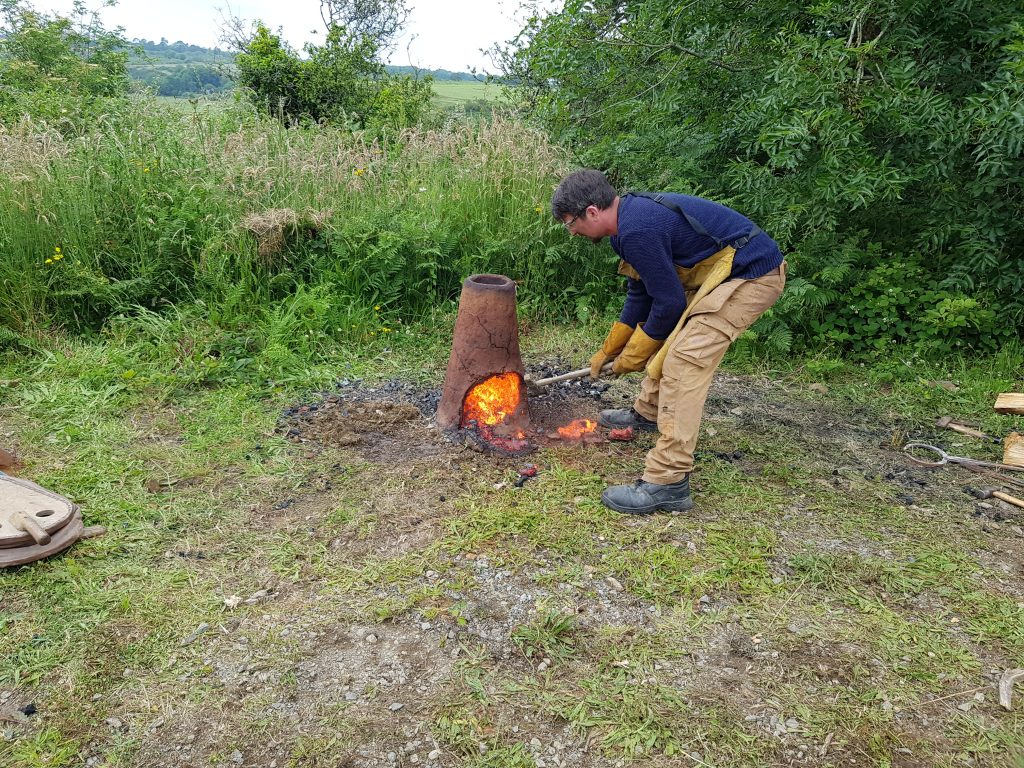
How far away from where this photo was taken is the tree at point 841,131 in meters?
4.49

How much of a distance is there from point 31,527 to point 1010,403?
18.1ft

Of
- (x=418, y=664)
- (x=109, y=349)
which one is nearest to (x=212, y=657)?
(x=418, y=664)

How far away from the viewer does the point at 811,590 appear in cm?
306

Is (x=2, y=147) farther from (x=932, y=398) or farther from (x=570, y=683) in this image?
(x=932, y=398)

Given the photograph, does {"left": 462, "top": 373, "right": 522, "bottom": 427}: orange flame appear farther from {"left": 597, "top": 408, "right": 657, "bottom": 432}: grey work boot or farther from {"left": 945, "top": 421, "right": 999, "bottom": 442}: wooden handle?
{"left": 945, "top": 421, "right": 999, "bottom": 442}: wooden handle

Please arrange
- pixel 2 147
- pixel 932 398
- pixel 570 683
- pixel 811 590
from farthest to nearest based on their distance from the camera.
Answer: pixel 2 147 < pixel 932 398 < pixel 811 590 < pixel 570 683

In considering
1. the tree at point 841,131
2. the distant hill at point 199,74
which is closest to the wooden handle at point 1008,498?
the tree at point 841,131

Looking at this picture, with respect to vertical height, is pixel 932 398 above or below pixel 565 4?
below

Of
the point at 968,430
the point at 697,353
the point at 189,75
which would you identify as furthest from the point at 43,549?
the point at 189,75

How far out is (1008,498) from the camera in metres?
3.75

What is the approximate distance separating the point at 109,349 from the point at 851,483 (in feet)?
16.6

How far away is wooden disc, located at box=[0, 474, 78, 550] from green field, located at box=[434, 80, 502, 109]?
9052mm

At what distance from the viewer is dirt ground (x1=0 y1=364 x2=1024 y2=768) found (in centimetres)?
232

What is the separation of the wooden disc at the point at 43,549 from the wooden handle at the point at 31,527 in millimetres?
34
